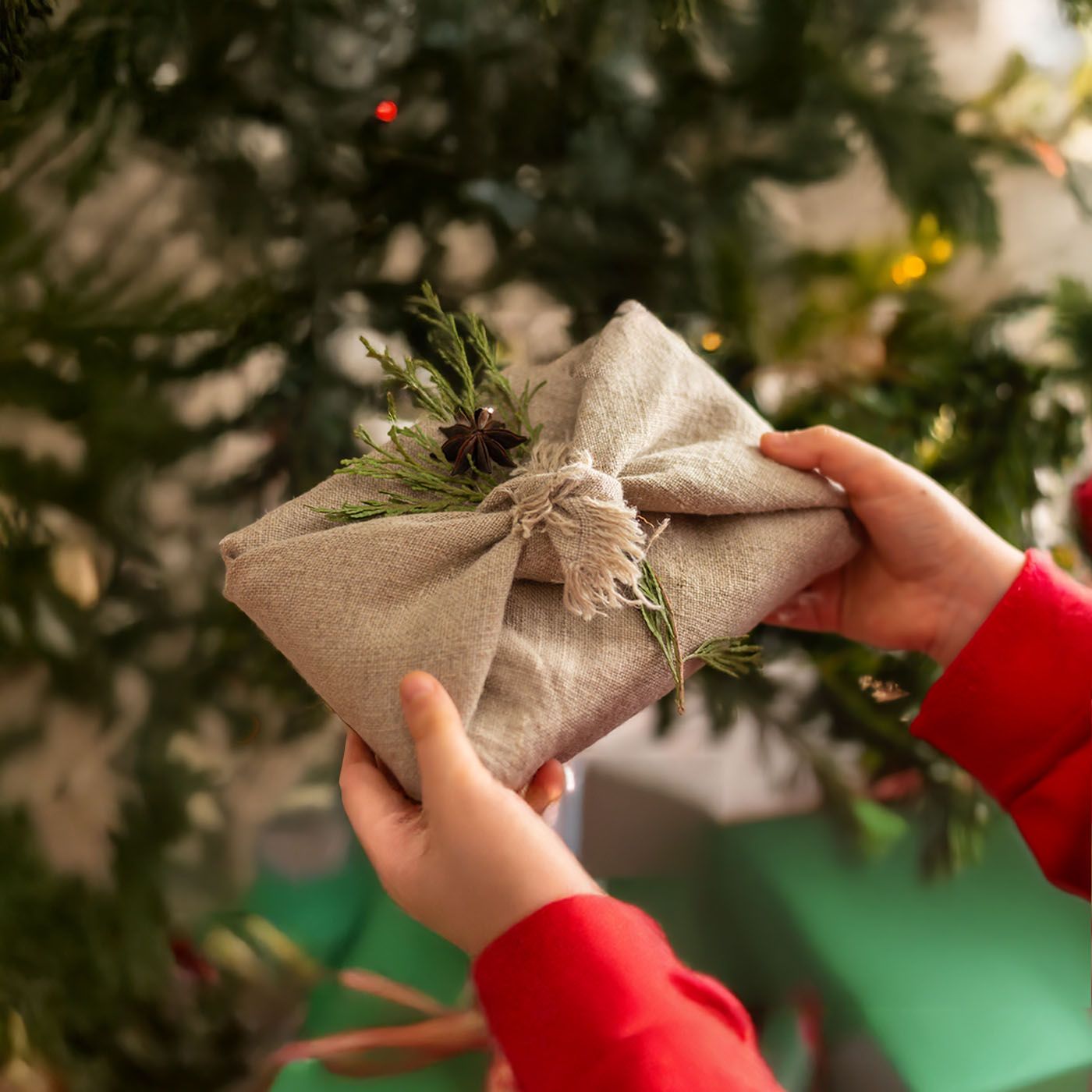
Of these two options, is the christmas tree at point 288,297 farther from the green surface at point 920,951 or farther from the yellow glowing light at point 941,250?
the green surface at point 920,951

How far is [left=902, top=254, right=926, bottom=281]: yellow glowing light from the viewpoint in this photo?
0.77 m

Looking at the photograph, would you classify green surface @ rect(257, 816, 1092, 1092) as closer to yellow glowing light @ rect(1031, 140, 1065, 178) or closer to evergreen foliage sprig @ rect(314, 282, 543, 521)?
evergreen foliage sprig @ rect(314, 282, 543, 521)

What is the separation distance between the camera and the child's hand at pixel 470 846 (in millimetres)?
452

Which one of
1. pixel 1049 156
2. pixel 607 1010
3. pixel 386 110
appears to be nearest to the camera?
pixel 607 1010

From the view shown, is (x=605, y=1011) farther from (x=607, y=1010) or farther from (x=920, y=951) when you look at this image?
(x=920, y=951)

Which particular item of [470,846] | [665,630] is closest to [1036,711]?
[665,630]

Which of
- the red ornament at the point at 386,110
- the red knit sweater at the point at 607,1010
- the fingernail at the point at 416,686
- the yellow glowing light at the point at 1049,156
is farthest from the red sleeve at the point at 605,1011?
the yellow glowing light at the point at 1049,156

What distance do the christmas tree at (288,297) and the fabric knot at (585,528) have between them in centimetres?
24

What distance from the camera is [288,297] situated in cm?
65

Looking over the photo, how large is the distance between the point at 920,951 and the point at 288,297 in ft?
2.81

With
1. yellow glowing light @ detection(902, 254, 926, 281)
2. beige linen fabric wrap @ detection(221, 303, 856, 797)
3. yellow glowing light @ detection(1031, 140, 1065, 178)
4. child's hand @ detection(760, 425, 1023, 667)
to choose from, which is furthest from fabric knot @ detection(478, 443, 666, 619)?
yellow glowing light @ detection(1031, 140, 1065, 178)

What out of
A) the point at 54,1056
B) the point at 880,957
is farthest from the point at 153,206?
the point at 880,957

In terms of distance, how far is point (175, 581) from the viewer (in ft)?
2.24

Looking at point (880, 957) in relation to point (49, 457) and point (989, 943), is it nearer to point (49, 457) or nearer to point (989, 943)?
point (989, 943)
